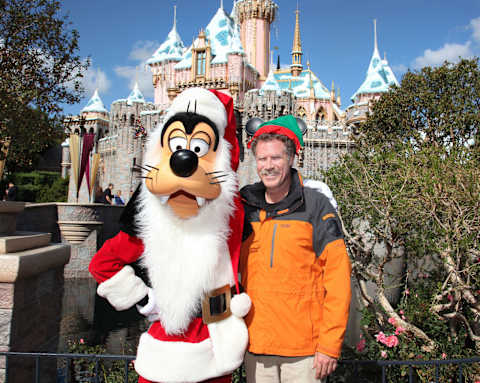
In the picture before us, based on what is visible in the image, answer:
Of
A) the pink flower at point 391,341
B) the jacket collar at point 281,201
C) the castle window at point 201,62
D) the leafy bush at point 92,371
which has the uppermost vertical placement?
the castle window at point 201,62

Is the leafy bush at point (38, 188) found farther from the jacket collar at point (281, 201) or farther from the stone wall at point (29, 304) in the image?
the jacket collar at point (281, 201)

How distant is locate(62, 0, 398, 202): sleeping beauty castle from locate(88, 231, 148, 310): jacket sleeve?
64.1 feet

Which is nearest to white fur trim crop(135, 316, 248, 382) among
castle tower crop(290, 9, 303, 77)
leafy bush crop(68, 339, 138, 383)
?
leafy bush crop(68, 339, 138, 383)

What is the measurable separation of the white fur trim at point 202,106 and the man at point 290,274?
241 millimetres

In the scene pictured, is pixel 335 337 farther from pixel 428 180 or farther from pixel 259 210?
pixel 428 180

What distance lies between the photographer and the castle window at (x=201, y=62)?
28.4 m

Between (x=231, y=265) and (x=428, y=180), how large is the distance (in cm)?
359

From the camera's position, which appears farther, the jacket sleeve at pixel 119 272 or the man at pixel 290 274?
the jacket sleeve at pixel 119 272

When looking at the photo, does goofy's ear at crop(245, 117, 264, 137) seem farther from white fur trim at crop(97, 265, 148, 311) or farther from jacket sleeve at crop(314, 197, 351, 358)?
white fur trim at crop(97, 265, 148, 311)

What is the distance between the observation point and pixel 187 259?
193 cm

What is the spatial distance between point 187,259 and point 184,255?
0.03 m

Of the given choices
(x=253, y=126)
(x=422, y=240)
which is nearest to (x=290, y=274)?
(x=253, y=126)

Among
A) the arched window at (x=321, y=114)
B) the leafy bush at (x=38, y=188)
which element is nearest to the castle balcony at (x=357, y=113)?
the arched window at (x=321, y=114)

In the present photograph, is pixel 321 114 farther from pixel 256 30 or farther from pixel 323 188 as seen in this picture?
pixel 323 188
